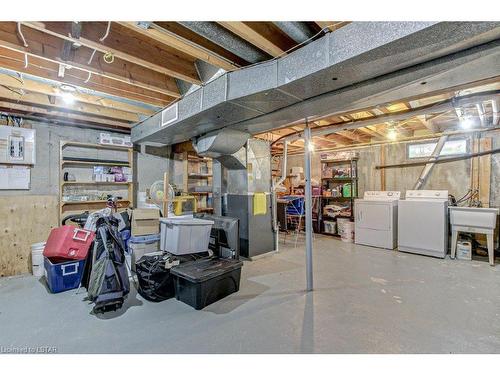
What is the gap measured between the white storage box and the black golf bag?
28.0 inches

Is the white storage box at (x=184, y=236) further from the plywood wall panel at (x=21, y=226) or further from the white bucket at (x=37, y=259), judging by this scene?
the plywood wall panel at (x=21, y=226)

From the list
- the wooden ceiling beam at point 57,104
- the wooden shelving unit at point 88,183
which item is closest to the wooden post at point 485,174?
the wooden ceiling beam at point 57,104

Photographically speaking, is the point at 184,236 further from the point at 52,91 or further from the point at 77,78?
the point at 52,91

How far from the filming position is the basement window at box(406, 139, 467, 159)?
14.9 feet

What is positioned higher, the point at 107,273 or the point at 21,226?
the point at 21,226

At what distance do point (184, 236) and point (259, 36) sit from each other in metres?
2.26

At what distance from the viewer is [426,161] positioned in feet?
16.0

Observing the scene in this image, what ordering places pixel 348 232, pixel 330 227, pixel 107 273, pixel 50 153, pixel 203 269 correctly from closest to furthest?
pixel 107 273, pixel 203 269, pixel 50 153, pixel 348 232, pixel 330 227

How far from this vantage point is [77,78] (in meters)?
2.57

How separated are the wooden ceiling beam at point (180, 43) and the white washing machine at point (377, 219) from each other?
13.1ft

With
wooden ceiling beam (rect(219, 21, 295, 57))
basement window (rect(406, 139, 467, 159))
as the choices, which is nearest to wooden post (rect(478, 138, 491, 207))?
basement window (rect(406, 139, 467, 159))

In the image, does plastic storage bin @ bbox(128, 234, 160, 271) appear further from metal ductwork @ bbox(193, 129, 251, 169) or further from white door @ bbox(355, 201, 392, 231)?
white door @ bbox(355, 201, 392, 231)

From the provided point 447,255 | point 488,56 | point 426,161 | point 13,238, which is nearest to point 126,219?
point 13,238

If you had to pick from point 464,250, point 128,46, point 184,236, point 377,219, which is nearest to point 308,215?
point 184,236
